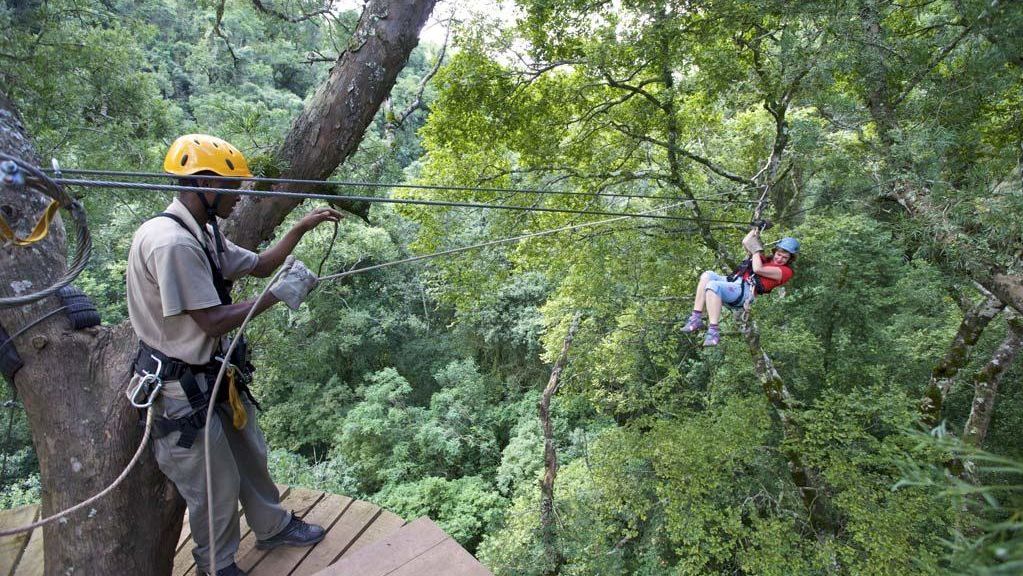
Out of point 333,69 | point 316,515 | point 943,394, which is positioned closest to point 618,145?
point 333,69

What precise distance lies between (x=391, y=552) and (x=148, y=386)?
45.2 inches

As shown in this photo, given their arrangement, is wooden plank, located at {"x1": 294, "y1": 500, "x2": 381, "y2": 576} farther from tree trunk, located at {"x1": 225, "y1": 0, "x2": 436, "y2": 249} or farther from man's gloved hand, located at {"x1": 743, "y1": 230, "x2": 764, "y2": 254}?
man's gloved hand, located at {"x1": 743, "y1": 230, "x2": 764, "y2": 254}

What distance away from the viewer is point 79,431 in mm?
2176

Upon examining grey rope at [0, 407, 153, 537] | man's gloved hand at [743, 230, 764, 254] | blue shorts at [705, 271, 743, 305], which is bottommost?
grey rope at [0, 407, 153, 537]

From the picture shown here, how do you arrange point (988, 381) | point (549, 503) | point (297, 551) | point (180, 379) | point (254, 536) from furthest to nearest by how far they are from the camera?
point (549, 503) < point (988, 381) < point (254, 536) < point (297, 551) < point (180, 379)

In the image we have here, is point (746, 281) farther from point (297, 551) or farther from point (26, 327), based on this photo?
point (26, 327)

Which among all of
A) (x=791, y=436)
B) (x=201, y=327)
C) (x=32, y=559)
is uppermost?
(x=201, y=327)

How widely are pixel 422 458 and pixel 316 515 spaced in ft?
35.3

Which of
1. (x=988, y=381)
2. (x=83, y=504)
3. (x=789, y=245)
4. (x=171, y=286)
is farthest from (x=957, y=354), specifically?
(x=83, y=504)

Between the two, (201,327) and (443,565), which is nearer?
(201,327)

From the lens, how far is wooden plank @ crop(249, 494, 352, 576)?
234 cm

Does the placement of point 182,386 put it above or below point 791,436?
above

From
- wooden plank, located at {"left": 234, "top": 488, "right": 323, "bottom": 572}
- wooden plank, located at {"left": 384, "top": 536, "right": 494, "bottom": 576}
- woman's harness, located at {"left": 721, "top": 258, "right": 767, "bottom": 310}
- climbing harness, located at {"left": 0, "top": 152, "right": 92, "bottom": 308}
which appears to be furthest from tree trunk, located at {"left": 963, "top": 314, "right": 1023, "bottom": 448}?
climbing harness, located at {"left": 0, "top": 152, "right": 92, "bottom": 308}

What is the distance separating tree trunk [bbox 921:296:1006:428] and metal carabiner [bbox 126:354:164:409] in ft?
19.9
